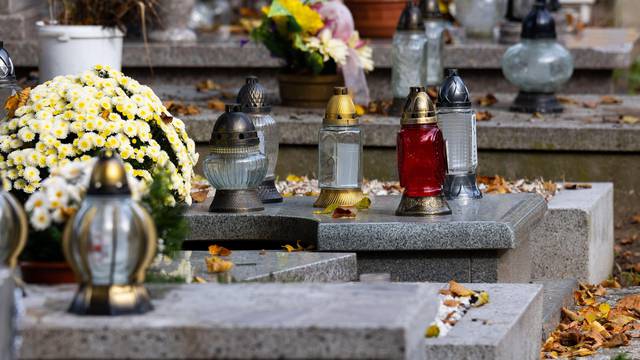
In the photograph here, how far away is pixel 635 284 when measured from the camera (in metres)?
7.06

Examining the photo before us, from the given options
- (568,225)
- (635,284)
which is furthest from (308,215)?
(635,284)

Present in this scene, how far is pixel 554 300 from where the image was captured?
5848 millimetres

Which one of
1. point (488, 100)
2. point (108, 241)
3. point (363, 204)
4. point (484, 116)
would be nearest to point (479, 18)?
point (488, 100)

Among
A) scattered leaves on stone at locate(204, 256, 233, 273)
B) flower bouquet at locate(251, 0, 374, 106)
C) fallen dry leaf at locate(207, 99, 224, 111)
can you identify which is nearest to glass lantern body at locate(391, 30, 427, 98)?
flower bouquet at locate(251, 0, 374, 106)

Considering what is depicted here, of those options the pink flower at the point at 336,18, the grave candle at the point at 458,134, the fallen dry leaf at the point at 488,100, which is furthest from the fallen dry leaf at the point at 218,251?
the fallen dry leaf at the point at 488,100

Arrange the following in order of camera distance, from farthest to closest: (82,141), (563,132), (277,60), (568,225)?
(277,60) → (563,132) → (568,225) → (82,141)

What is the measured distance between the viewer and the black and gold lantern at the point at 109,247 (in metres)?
3.65

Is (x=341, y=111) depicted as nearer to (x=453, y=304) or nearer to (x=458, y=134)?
(x=458, y=134)

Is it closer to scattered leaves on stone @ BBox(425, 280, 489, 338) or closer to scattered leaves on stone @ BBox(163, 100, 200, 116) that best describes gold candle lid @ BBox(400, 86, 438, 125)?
scattered leaves on stone @ BBox(425, 280, 489, 338)

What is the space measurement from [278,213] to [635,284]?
2.21 meters

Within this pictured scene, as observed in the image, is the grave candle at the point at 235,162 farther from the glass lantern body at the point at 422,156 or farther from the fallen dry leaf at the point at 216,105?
the fallen dry leaf at the point at 216,105

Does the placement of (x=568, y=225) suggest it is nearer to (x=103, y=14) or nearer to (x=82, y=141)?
(x=82, y=141)

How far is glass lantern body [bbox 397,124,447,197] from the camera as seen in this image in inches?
212

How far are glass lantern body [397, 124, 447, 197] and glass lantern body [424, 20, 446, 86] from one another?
3448 mm
